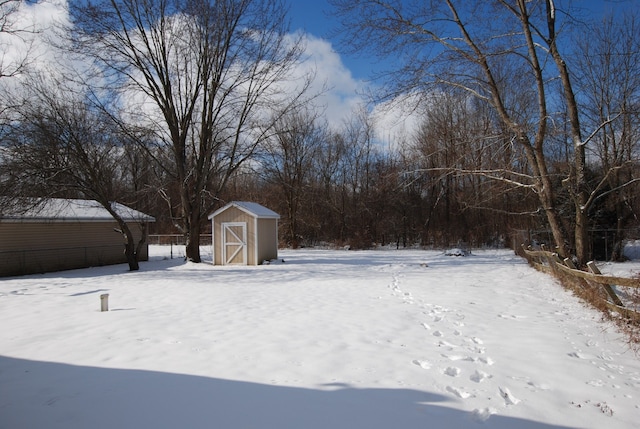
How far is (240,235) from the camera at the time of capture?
18688 millimetres

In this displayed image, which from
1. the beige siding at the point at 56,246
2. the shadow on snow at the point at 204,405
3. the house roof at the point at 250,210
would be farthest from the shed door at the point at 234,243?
the shadow on snow at the point at 204,405

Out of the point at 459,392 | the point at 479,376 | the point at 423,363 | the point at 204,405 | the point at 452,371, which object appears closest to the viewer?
the point at 204,405

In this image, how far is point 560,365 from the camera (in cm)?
484

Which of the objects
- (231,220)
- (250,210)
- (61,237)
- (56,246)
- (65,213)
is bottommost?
(56,246)

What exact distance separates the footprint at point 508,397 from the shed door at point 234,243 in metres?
15.3

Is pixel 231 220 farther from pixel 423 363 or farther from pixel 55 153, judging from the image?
pixel 423 363

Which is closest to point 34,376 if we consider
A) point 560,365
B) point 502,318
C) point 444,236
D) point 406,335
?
point 406,335

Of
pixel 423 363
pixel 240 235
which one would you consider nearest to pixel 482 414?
pixel 423 363

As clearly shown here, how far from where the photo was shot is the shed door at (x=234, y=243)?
61.0 feet

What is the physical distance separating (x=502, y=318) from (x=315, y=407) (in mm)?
4711

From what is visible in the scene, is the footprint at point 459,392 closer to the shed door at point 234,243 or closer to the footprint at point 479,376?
the footprint at point 479,376

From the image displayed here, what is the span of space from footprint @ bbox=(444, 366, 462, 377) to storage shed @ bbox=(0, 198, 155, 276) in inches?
644

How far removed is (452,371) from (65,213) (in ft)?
63.4

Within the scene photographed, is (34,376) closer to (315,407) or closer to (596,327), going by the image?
(315,407)
